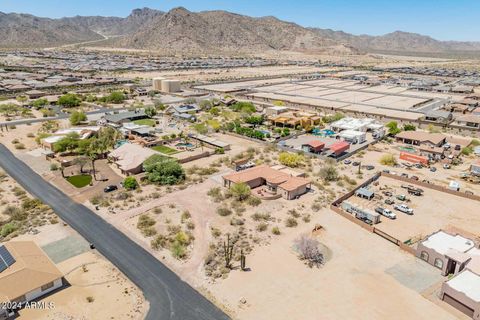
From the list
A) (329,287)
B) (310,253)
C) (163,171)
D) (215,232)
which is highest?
(163,171)

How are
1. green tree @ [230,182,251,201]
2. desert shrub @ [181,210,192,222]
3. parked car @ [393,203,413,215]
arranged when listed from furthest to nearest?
green tree @ [230,182,251,201], parked car @ [393,203,413,215], desert shrub @ [181,210,192,222]

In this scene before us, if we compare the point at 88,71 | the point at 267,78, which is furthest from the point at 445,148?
the point at 88,71

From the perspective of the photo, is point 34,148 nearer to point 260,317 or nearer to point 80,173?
point 80,173

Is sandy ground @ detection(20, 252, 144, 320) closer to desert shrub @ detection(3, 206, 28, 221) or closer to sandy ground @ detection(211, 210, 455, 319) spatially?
sandy ground @ detection(211, 210, 455, 319)

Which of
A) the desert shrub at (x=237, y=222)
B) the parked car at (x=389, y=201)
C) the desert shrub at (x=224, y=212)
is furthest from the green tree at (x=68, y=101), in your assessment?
the parked car at (x=389, y=201)

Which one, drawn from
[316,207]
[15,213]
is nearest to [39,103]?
[15,213]

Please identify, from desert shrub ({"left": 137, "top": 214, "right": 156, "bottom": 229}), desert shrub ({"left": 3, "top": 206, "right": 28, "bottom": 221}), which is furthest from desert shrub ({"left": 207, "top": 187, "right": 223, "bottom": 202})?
desert shrub ({"left": 3, "top": 206, "right": 28, "bottom": 221})

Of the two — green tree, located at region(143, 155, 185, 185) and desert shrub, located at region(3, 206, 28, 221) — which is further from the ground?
green tree, located at region(143, 155, 185, 185)

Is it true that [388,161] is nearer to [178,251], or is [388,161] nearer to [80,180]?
[178,251]
